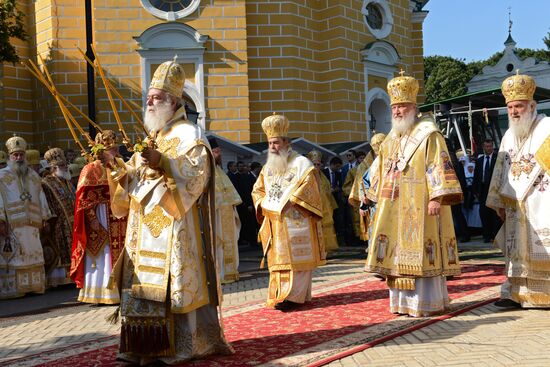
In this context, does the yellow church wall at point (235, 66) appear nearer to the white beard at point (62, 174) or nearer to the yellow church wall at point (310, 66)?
the yellow church wall at point (310, 66)

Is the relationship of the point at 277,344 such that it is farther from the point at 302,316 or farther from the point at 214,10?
the point at 214,10

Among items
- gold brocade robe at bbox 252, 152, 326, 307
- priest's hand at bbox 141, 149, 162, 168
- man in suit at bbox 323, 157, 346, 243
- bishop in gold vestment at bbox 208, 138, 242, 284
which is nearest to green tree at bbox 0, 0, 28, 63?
man in suit at bbox 323, 157, 346, 243

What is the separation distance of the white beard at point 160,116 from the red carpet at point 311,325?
1.85 meters

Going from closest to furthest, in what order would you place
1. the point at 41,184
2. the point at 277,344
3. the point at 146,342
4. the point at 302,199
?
→ the point at 146,342, the point at 277,344, the point at 302,199, the point at 41,184

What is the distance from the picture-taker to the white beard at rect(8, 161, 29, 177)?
383 inches

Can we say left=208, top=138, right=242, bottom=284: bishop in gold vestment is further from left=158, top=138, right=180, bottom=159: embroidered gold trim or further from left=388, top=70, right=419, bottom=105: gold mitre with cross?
left=158, top=138, right=180, bottom=159: embroidered gold trim

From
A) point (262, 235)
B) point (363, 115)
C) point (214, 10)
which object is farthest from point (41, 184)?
point (363, 115)

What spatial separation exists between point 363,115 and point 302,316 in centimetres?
1497

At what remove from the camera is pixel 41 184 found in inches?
395

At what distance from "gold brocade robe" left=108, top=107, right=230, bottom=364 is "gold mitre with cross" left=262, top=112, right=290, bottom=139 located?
2393 mm

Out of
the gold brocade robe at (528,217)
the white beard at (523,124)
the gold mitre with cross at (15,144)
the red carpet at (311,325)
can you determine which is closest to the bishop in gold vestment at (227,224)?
the red carpet at (311,325)

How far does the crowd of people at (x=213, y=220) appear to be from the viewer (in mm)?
5020

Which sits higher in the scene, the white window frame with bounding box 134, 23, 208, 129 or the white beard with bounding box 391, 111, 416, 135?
the white window frame with bounding box 134, 23, 208, 129

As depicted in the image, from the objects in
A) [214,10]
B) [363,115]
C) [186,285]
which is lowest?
[186,285]
